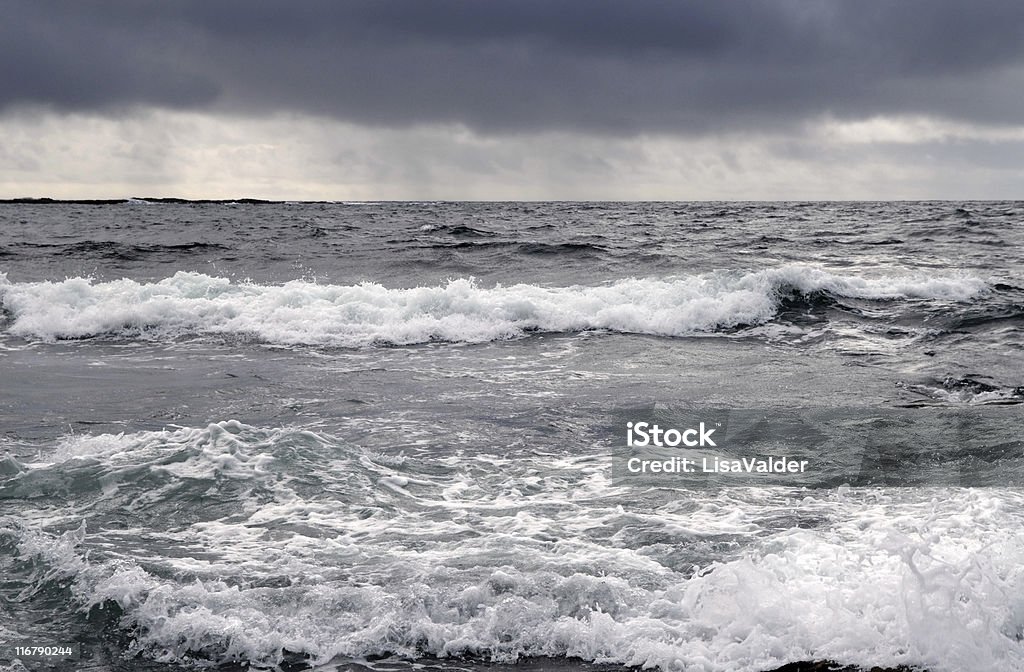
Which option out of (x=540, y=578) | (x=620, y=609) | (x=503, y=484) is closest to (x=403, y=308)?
(x=503, y=484)

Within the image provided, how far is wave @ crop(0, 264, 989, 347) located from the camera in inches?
545

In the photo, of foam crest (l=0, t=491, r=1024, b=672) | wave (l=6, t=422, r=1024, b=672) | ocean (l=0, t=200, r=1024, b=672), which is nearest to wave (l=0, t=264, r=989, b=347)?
ocean (l=0, t=200, r=1024, b=672)

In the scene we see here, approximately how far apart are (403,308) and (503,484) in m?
8.75

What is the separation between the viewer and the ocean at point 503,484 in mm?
4109

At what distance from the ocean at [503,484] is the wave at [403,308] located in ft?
0.28

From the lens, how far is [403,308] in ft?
48.5

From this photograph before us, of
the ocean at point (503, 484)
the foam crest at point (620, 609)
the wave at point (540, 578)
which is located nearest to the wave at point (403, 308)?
the ocean at point (503, 484)

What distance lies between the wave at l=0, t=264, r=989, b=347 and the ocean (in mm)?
85

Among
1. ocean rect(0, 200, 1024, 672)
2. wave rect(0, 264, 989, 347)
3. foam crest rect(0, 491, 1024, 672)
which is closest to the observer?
foam crest rect(0, 491, 1024, 672)

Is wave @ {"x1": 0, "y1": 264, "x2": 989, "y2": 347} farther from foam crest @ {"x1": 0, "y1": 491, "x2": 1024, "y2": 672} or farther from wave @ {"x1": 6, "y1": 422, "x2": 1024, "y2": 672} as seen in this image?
foam crest @ {"x1": 0, "y1": 491, "x2": 1024, "y2": 672}

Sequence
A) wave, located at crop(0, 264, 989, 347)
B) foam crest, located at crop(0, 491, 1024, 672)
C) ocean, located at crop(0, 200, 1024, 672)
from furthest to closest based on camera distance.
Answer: wave, located at crop(0, 264, 989, 347) < ocean, located at crop(0, 200, 1024, 672) < foam crest, located at crop(0, 491, 1024, 672)

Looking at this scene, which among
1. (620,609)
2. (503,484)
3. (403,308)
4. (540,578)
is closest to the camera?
(620,609)

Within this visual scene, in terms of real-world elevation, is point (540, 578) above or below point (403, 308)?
below

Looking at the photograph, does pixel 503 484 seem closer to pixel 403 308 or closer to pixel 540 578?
pixel 540 578
